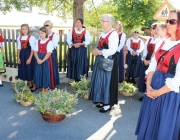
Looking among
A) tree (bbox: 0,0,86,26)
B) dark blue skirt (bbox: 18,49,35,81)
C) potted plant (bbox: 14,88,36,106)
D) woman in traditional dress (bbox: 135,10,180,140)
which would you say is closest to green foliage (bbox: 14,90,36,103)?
potted plant (bbox: 14,88,36,106)

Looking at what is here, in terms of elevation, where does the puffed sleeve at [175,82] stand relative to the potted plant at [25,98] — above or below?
above

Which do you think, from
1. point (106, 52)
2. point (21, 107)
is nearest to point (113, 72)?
point (106, 52)

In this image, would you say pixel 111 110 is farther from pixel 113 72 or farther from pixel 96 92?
pixel 113 72

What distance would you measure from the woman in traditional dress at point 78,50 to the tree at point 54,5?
7.19ft

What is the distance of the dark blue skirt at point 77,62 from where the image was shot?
5477 mm

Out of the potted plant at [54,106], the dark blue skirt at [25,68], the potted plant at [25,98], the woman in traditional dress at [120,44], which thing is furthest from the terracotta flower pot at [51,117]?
the woman in traditional dress at [120,44]

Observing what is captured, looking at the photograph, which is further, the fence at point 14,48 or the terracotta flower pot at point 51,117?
the fence at point 14,48

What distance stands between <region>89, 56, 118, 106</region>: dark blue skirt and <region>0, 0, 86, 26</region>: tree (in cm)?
398

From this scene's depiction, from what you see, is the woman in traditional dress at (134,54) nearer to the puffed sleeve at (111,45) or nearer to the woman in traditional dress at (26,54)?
the puffed sleeve at (111,45)

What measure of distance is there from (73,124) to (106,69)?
113 centimetres

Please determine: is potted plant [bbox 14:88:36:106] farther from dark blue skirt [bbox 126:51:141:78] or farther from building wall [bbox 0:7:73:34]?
building wall [bbox 0:7:73:34]

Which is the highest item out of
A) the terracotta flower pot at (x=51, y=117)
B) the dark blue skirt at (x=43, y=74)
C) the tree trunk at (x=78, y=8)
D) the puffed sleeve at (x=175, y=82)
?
the tree trunk at (x=78, y=8)

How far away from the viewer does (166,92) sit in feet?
7.23

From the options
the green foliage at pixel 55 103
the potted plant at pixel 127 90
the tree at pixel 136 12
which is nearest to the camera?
the green foliage at pixel 55 103
